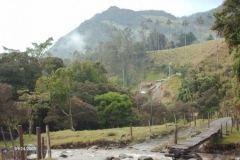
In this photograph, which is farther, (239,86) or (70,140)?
(70,140)

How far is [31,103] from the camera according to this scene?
4312 cm

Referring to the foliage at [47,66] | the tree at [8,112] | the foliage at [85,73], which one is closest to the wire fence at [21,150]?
the tree at [8,112]

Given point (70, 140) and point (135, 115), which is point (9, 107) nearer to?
point (70, 140)

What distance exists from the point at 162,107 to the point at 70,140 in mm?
27721

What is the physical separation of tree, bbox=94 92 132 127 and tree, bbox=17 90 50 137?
419 inches

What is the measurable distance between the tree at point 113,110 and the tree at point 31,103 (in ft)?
Result: 34.9

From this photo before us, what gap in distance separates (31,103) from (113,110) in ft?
46.7

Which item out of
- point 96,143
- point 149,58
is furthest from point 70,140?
point 149,58

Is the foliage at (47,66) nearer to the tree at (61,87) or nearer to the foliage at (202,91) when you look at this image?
the tree at (61,87)

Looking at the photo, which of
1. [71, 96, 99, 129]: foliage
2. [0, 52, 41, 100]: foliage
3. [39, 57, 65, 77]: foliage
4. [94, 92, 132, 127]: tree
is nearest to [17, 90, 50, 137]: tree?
[0, 52, 41, 100]: foliage

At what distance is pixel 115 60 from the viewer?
12419cm

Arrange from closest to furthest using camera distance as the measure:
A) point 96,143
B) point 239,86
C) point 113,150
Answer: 1. point 239,86
2. point 113,150
3. point 96,143

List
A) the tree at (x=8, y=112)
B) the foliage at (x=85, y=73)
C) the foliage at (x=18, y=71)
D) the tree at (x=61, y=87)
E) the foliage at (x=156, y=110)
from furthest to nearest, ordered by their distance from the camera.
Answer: the foliage at (x=85, y=73)
the foliage at (x=156, y=110)
the foliage at (x=18, y=71)
the tree at (x=61, y=87)
the tree at (x=8, y=112)

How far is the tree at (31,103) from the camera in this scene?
41.2 m
